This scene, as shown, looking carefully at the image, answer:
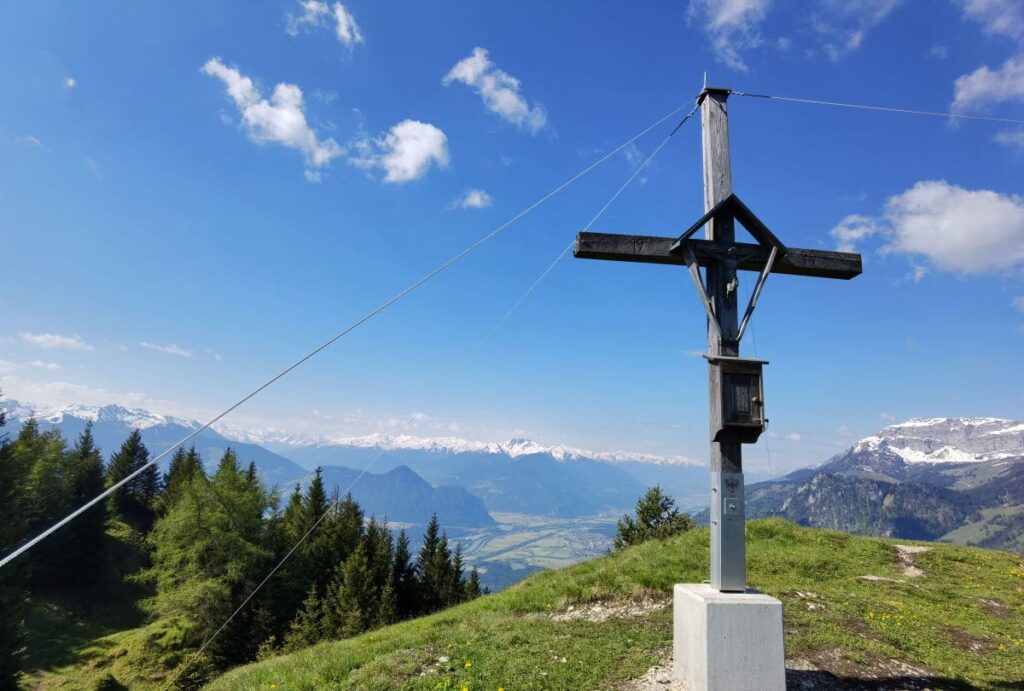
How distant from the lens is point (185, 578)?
42.5 m

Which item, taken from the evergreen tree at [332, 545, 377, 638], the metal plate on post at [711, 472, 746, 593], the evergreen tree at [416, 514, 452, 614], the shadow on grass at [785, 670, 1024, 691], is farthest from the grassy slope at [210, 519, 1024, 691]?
the evergreen tree at [416, 514, 452, 614]

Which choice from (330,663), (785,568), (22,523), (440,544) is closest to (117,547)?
(22,523)

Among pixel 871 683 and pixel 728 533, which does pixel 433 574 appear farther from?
pixel 728 533

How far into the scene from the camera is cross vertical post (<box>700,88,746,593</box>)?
769cm

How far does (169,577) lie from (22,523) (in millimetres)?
15741

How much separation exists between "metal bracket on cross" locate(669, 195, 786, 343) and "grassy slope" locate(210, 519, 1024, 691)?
609cm

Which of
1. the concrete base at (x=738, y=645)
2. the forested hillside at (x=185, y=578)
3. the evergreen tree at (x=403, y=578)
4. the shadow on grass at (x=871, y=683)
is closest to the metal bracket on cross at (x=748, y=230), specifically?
the concrete base at (x=738, y=645)

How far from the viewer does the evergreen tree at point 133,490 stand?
71.0 metres

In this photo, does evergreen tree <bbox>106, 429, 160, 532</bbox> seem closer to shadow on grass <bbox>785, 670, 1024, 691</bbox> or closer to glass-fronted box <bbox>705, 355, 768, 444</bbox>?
shadow on grass <bbox>785, 670, 1024, 691</bbox>

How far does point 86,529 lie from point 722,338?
70823 mm

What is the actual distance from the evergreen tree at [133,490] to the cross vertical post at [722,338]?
81.4m

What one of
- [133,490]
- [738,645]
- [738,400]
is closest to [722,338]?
[738,400]

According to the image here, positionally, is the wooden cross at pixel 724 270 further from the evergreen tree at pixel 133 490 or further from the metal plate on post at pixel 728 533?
the evergreen tree at pixel 133 490

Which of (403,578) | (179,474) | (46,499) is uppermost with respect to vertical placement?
(179,474)
